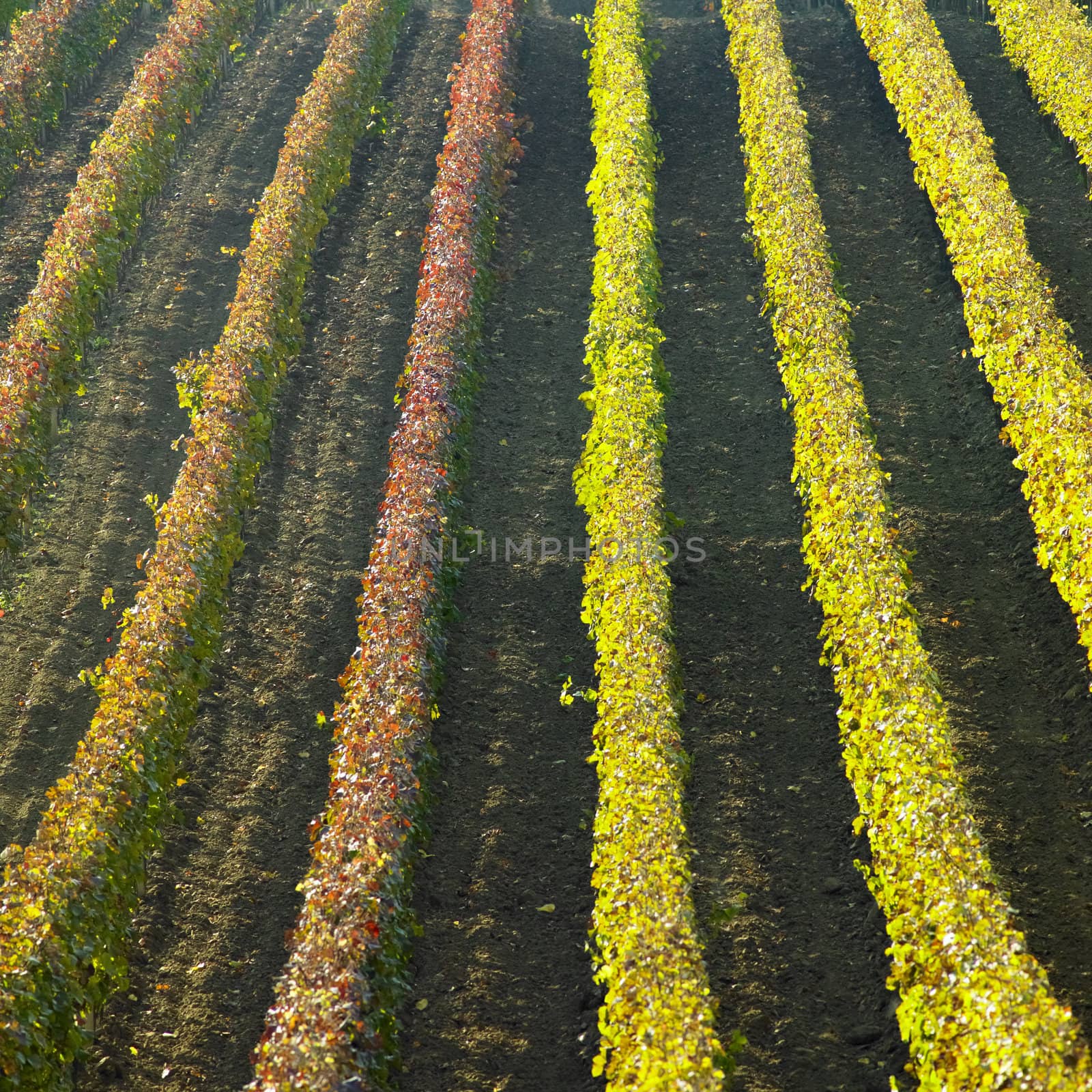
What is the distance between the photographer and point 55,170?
1950 centimetres

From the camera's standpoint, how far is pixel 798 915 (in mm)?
9562

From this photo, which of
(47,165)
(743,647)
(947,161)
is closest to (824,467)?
(743,647)

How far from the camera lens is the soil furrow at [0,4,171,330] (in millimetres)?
17141

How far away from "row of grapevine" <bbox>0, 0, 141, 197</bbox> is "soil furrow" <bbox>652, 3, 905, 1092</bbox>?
469 inches

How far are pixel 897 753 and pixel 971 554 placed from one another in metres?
3.89

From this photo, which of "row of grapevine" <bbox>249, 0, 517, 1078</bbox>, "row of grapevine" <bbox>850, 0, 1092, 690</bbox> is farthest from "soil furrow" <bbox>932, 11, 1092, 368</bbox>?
"row of grapevine" <bbox>249, 0, 517, 1078</bbox>

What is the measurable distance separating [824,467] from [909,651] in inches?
116

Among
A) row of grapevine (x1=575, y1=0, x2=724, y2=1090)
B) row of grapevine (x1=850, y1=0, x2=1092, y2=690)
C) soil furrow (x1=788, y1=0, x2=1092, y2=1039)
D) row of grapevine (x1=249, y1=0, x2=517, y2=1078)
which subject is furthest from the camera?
row of grapevine (x1=850, y1=0, x2=1092, y2=690)

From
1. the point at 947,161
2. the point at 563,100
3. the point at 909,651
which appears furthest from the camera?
the point at 563,100

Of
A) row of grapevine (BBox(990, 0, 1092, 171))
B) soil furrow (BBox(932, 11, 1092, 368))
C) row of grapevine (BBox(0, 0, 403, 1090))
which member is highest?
row of grapevine (BBox(990, 0, 1092, 171))

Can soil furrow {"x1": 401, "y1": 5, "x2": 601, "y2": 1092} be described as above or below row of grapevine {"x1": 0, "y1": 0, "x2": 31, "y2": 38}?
below

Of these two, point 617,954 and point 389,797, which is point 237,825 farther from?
point 617,954

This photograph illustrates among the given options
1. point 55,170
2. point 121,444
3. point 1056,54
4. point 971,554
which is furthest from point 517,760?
point 1056,54

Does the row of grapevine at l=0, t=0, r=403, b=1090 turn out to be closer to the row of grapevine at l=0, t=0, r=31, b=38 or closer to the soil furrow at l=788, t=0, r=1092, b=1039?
the soil furrow at l=788, t=0, r=1092, b=1039
